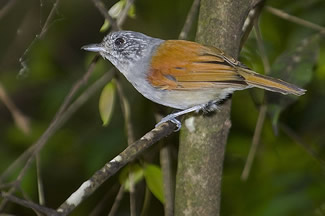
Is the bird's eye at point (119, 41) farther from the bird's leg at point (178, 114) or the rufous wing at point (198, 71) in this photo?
the bird's leg at point (178, 114)

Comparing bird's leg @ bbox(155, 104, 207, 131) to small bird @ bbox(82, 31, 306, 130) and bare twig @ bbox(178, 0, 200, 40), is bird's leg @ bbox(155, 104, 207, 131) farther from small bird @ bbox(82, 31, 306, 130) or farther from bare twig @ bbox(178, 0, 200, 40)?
bare twig @ bbox(178, 0, 200, 40)

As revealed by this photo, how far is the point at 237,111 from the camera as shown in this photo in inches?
204

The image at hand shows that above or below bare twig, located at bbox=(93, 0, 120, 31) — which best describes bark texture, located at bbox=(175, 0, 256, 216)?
below

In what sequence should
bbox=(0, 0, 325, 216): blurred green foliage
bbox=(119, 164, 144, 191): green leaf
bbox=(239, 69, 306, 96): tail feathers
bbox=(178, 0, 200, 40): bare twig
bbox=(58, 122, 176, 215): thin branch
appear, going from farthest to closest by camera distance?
bbox=(0, 0, 325, 216): blurred green foliage, bbox=(178, 0, 200, 40): bare twig, bbox=(119, 164, 144, 191): green leaf, bbox=(239, 69, 306, 96): tail feathers, bbox=(58, 122, 176, 215): thin branch

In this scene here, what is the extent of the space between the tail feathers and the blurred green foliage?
20.5 inches

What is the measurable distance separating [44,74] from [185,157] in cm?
286

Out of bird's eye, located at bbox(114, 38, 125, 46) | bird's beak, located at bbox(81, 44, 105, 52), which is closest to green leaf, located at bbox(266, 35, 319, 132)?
bird's eye, located at bbox(114, 38, 125, 46)

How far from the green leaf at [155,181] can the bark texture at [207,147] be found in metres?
0.20

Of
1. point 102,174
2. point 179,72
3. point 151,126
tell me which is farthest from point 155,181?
point 151,126

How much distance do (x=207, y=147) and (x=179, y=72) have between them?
729 millimetres

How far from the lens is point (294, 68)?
3803 mm

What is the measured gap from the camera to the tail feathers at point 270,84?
334cm

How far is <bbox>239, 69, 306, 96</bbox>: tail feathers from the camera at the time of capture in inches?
131

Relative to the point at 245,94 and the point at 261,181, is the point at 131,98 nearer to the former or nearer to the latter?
the point at 245,94
